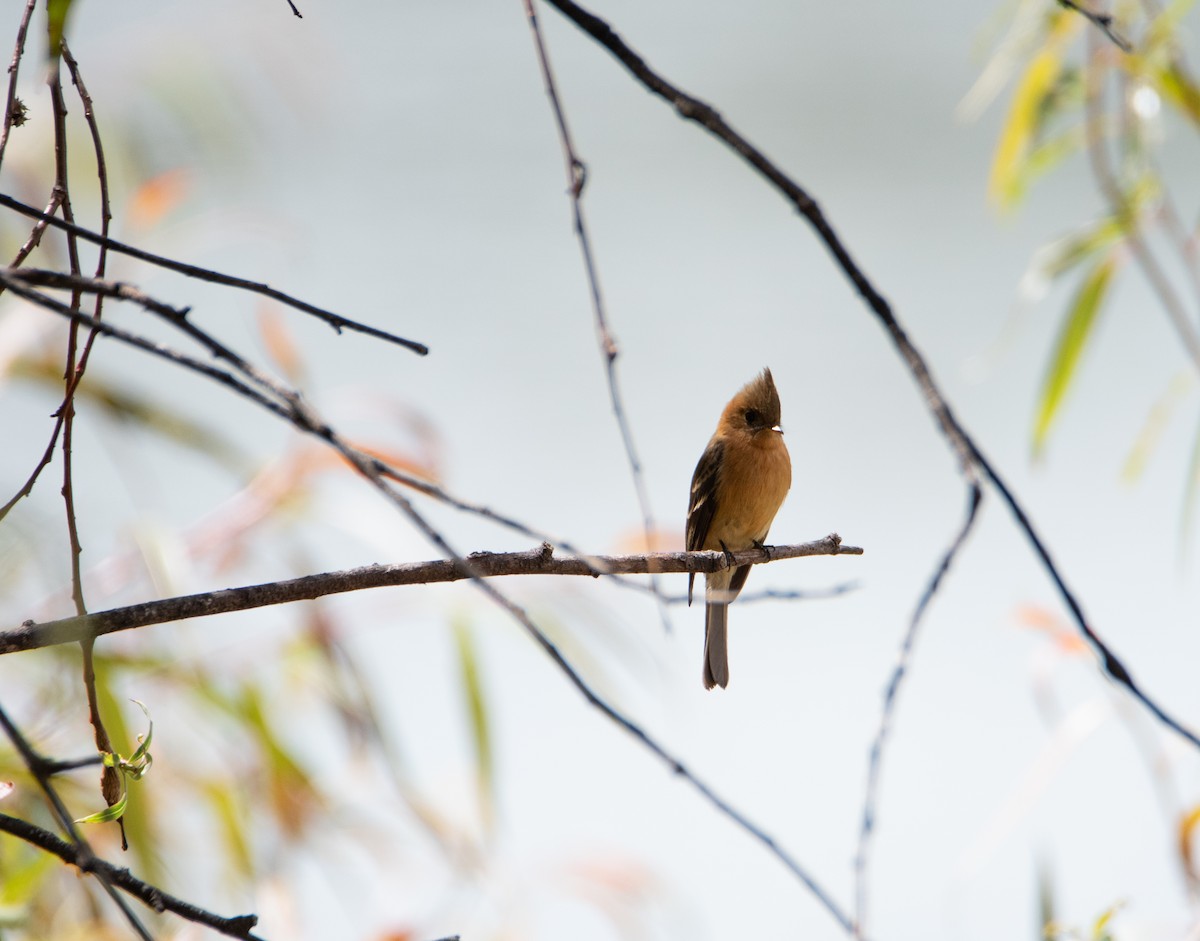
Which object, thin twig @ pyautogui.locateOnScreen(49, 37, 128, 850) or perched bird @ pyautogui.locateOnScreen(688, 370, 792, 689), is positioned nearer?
thin twig @ pyautogui.locateOnScreen(49, 37, 128, 850)

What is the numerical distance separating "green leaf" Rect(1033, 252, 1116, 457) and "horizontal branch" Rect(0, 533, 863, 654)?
5.75 feet

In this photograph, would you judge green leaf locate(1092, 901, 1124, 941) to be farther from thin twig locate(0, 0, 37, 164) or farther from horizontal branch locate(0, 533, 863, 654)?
thin twig locate(0, 0, 37, 164)

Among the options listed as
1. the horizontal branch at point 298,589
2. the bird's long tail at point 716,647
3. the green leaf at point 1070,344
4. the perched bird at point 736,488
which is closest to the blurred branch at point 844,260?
the horizontal branch at point 298,589

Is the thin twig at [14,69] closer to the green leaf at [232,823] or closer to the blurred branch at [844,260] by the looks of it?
the blurred branch at [844,260]

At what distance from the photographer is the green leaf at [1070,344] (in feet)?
9.62

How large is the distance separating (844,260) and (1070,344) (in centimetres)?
181

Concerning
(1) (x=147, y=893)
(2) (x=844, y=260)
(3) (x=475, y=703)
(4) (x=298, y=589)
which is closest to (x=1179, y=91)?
Answer: (2) (x=844, y=260)

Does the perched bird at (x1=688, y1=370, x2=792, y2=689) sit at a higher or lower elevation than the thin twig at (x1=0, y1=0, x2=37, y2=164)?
higher

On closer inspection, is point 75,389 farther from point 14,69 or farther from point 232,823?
point 232,823

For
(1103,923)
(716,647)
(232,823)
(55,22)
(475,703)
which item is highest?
(716,647)

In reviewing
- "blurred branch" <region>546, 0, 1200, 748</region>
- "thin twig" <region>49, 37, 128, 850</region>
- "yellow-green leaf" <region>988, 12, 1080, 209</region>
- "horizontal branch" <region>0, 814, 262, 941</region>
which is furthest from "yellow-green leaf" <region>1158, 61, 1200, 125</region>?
"horizontal branch" <region>0, 814, 262, 941</region>

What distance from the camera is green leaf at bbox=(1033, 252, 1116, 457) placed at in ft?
9.62

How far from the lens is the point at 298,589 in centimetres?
133

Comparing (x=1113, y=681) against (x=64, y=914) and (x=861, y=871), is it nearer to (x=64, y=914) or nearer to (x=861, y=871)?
(x=861, y=871)
